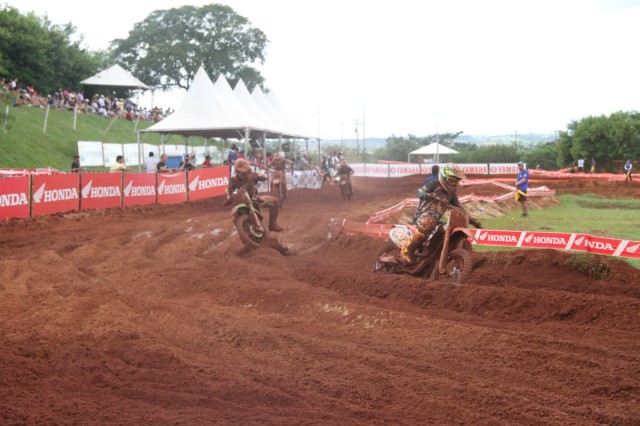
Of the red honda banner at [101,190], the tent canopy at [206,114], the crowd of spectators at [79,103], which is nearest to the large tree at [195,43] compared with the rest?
the crowd of spectators at [79,103]

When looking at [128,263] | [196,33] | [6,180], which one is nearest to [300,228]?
[128,263]

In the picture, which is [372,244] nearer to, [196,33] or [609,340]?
[609,340]

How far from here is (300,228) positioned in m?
18.3

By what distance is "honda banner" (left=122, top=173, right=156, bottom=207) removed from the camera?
74.7ft

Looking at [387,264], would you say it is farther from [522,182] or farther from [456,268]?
[522,182]

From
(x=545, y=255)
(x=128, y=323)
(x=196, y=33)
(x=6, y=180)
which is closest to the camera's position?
(x=128, y=323)

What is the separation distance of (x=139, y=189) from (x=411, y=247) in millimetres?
14846

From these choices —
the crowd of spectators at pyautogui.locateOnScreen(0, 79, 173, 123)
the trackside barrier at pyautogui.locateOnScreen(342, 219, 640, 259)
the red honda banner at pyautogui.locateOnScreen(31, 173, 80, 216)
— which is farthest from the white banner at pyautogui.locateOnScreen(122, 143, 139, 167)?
the trackside barrier at pyautogui.locateOnScreen(342, 219, 640, 259)

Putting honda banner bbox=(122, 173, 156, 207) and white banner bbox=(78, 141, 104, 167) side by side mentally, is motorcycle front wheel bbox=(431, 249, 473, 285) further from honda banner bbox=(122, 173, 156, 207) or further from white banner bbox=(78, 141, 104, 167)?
white banner bbox=(78, 141, 104, 167)

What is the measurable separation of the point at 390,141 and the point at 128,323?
69.9 metres

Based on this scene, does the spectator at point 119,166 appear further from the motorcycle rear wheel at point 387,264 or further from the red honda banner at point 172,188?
the motorcycle rear wheel at point 387,264

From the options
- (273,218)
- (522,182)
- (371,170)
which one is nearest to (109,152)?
(371,170)

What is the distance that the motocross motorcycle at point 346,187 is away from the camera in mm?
27141

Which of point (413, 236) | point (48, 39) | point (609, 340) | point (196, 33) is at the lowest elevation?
point (609, 340)
